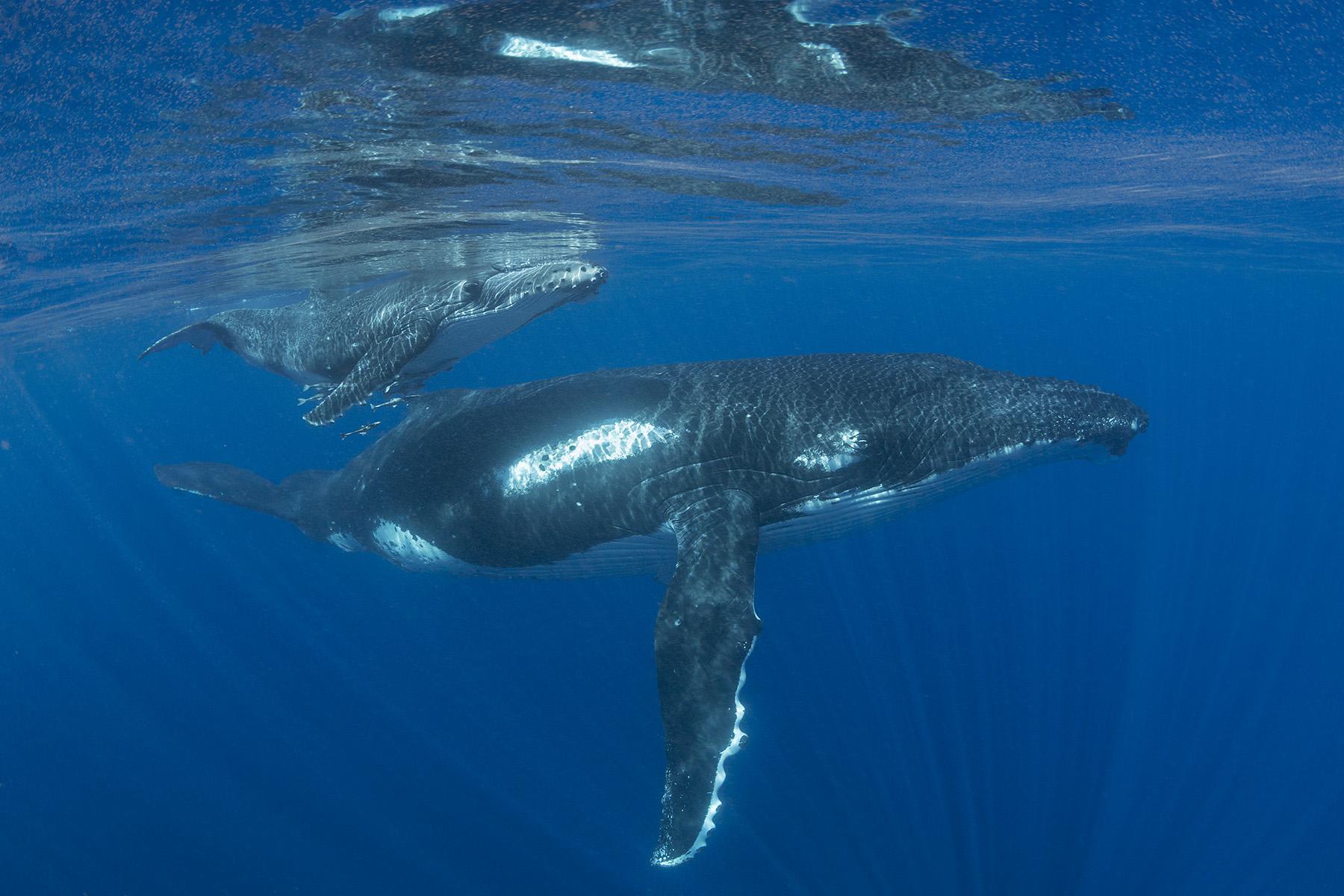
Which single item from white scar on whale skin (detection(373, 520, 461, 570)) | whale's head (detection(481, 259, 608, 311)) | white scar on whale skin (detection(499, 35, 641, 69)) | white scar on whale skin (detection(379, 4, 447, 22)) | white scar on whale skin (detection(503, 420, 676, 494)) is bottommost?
white scar on whale skin (detection(373, 520, 461, 570))

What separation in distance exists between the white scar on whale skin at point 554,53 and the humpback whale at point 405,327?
213cm

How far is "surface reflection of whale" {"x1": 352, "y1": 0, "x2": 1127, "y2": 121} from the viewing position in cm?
646

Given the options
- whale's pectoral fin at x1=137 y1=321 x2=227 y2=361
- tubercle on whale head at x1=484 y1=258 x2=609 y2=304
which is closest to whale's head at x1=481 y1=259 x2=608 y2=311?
tubercle on whale head at x1=484 y1=258 x2=609 y2=304

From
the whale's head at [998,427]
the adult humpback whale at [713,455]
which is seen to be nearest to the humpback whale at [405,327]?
the adult humpback whale at [713,455]

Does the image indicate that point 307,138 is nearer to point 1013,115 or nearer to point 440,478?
point 440,478

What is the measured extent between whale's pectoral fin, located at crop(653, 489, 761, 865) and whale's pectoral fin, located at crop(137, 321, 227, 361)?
11.0m

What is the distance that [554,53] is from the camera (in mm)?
7523

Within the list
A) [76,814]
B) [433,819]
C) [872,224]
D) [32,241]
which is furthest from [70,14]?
[872,224]

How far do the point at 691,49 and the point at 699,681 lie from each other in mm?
6254

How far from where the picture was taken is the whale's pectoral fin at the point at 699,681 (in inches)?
233

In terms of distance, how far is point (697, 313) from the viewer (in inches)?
2717

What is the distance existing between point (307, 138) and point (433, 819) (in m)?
13.6

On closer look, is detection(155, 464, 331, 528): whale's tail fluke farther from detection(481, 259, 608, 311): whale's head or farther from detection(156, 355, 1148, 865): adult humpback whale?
detection(481, 259, 608, 311): whale's head

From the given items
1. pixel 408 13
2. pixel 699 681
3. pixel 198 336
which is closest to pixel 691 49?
pixel 408 13
